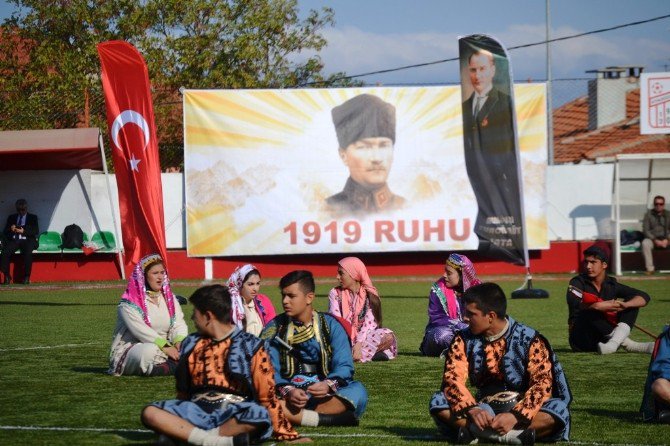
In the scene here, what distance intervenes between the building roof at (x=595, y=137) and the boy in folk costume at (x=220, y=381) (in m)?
27.8

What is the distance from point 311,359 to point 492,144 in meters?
10.9

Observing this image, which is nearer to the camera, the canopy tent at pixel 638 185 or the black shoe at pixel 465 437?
the black shoe at pixel 465 437

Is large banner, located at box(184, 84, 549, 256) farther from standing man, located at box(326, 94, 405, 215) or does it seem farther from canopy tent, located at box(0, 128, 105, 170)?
canopy tent, located at box(0, 128, 105, 170)

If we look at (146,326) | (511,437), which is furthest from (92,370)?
(511,437)

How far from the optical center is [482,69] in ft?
58.3

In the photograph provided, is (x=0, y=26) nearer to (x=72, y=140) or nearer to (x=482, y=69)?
(x=72, y=140)

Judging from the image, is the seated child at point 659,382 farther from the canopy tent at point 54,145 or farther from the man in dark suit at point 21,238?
the man in dark suit at point 21,238

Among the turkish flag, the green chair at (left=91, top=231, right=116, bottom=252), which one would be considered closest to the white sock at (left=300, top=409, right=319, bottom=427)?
the turkish flag

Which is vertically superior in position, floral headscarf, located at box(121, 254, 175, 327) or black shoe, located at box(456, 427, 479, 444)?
floral headscarf, located at box(121, 254, 175, 327)

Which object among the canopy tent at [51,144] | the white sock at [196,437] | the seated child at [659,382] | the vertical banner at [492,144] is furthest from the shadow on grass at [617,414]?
the canopy tent at [51,144]

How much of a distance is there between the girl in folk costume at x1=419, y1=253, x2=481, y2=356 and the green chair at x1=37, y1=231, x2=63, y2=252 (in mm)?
15657

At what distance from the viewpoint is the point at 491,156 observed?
18.2m

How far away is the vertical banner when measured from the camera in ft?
58.4

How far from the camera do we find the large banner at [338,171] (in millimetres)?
26578
